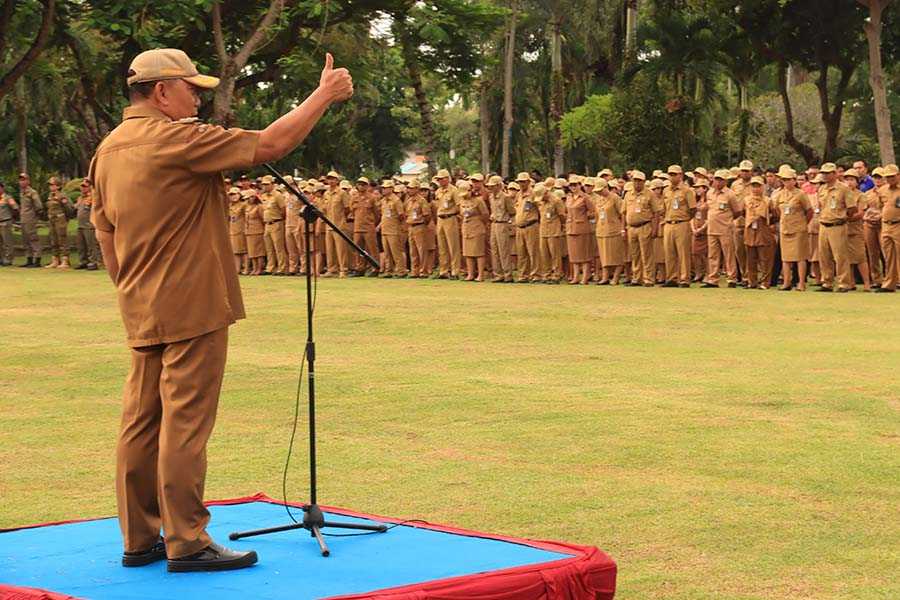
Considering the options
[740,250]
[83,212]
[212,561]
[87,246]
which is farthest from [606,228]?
[212,561]

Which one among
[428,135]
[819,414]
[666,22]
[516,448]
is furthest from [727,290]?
[428,135]

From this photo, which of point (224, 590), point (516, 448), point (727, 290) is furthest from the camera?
point (727, 290)

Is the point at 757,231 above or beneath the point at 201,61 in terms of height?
beneath

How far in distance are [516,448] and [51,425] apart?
330 centimetres

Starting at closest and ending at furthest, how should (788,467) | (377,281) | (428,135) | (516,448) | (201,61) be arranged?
(788,467), (516,448), (377,281), (201,61), (428,135)

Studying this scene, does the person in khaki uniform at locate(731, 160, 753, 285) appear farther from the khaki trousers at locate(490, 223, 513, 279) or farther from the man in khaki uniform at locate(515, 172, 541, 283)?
the khaki trousers at locate(490, 223, 513, 279)

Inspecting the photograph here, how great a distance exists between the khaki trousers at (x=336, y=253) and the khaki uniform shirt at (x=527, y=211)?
12.6 ft

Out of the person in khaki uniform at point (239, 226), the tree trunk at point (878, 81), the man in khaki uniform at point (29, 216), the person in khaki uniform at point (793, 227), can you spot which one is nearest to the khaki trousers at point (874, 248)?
the person in khaki uniform at point (793, 227)

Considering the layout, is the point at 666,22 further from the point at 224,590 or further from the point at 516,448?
the point at 224,590

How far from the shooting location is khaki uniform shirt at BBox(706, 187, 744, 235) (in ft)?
75.2

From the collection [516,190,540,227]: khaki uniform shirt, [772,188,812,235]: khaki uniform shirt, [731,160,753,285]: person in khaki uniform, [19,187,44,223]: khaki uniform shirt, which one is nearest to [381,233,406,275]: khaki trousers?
[516,190,540,227]: khaki uniform shirt

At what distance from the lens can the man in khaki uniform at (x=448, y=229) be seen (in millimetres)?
26812

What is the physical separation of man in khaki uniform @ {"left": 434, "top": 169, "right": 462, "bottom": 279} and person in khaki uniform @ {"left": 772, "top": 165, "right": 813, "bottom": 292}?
21.6 feet

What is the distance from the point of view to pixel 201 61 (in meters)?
35.2
